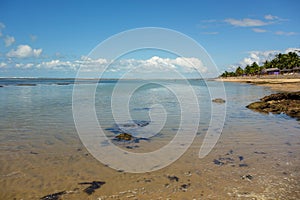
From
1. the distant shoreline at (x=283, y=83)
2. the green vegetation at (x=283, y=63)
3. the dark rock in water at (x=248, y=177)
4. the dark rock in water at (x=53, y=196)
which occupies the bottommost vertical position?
the dark rock in water at (x=248, y=177)

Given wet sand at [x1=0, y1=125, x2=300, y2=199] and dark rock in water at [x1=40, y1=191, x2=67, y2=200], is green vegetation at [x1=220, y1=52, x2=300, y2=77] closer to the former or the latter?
wet sand at [x1=0, y1=125, x2=300, y2=199]

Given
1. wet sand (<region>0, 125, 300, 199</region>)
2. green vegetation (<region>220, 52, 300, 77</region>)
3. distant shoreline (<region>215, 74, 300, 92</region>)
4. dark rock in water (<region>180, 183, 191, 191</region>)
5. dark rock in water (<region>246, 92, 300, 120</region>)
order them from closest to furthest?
wet sand (<region>0, 125, 300, 199</region>) → dark rock in water (<region>180, 183, 191, 191</region>) → dark rock in water (<region>246, 92, 300, 120</region>) → distant shoreline (<region>215, 74, 300, 92</region>) → green vegetation (<region>220, 52, 300, 77</region>)

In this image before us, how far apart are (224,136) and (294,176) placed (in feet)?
14.6

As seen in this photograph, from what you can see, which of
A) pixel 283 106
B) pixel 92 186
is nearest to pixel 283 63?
pixel 283 106

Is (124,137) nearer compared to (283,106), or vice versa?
(124,137)

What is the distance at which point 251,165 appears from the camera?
7.18 meters

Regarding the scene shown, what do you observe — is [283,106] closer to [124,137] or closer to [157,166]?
[124,137]

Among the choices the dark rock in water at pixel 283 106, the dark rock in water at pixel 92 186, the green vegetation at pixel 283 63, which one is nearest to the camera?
the dark rock in water at pixel 92 186

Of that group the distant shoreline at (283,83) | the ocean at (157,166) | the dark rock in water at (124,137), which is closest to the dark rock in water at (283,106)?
the ocean at (157,166)

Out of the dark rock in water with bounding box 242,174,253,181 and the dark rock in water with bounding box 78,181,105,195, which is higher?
the dark rock in water with bounding box 78,181,105,195

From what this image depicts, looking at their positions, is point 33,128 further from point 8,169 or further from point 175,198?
point 175,198

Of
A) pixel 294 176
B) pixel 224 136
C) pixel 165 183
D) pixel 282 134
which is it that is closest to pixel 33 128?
pixel 165 183

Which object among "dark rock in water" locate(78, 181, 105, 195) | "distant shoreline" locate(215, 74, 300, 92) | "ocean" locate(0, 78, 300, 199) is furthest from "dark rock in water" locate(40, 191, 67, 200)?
"distant shoreline" locate(215, 74, 300, 92)

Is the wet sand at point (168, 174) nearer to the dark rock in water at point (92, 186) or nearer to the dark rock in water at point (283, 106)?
the dark rock in water at point (92, 186)
